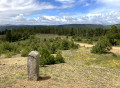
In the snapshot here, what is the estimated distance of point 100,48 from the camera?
20078mm

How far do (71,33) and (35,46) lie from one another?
6011 cm

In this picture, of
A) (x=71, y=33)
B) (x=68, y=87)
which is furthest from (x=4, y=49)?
(x=71, y=33)

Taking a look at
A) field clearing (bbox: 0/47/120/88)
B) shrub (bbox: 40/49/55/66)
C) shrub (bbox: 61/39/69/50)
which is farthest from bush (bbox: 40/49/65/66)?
shrub (bbox: 61/39/69/50)

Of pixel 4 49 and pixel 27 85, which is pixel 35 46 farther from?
pixel 27 85

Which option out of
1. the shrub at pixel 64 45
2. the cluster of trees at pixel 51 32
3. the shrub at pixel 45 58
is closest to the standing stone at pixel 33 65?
the shrub at pixel 45 58

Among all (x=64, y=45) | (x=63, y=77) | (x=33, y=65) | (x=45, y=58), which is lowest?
(x=63, y=77)

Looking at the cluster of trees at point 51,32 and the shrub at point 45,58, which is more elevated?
the cluster of trees at point 51,32

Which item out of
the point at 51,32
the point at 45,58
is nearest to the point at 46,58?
the point at 45,58

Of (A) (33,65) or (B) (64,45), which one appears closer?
(A) (33,65)

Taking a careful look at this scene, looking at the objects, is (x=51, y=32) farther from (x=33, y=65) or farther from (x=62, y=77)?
(x=33, y=65)

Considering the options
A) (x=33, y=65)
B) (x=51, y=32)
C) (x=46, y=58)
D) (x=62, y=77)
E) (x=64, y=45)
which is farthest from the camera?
(x=51, y=32)

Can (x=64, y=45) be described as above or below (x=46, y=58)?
below

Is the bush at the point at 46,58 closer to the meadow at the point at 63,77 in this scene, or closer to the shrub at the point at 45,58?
the shrub at the point at 45,58

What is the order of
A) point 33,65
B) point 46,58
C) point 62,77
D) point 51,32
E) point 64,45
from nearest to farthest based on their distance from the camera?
1. point 33,65
2. point 62,77
3. point 46,58
4. point 64,45
5. point 51,32
